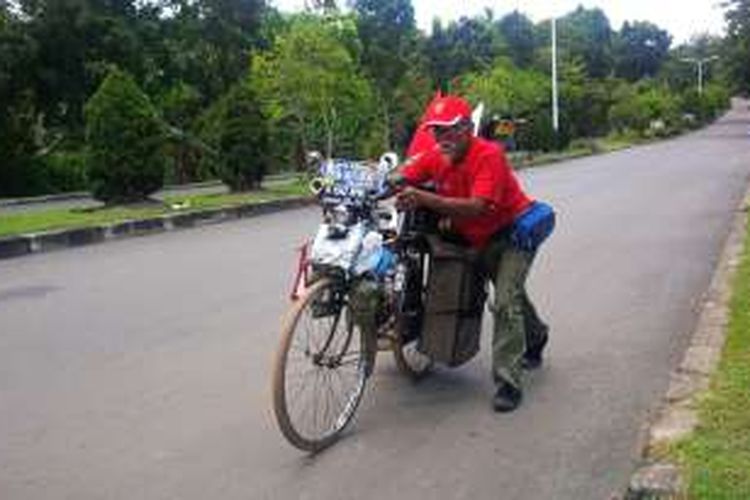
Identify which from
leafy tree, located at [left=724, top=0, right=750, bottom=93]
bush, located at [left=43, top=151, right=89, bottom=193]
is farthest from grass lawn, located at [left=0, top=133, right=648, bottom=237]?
leafy tree, located at [left=724, top=0, right=750, bottom=93]

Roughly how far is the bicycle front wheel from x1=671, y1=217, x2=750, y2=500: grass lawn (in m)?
1.72

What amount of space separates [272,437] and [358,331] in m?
0.69

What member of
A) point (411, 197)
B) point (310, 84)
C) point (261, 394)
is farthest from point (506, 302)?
point (310, 84)

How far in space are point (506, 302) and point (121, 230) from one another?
12.1 m

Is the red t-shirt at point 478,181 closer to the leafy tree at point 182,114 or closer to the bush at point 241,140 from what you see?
the bush at point 241,140

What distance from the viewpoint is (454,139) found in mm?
6449

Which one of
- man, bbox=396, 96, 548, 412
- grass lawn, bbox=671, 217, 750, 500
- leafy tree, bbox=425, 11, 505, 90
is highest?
leafy tree, bbox=425, 11, 505, 90

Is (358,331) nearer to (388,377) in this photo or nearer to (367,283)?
(367,283)

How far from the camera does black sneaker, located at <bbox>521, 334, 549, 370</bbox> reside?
24.9ft

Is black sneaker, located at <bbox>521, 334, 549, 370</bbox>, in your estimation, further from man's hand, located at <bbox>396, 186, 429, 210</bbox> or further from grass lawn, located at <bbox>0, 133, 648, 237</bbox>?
grass lawn, located at <bbox>0, 133, 648, 237</bbox>

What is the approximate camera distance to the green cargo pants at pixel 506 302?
6648 mm

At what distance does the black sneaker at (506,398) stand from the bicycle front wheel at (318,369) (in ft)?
2.40

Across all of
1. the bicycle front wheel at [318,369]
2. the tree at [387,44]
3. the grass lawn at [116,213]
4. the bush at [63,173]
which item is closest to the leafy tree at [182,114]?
the bush at [63,173]

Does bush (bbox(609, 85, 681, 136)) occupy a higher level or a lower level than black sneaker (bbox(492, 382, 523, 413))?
lower
